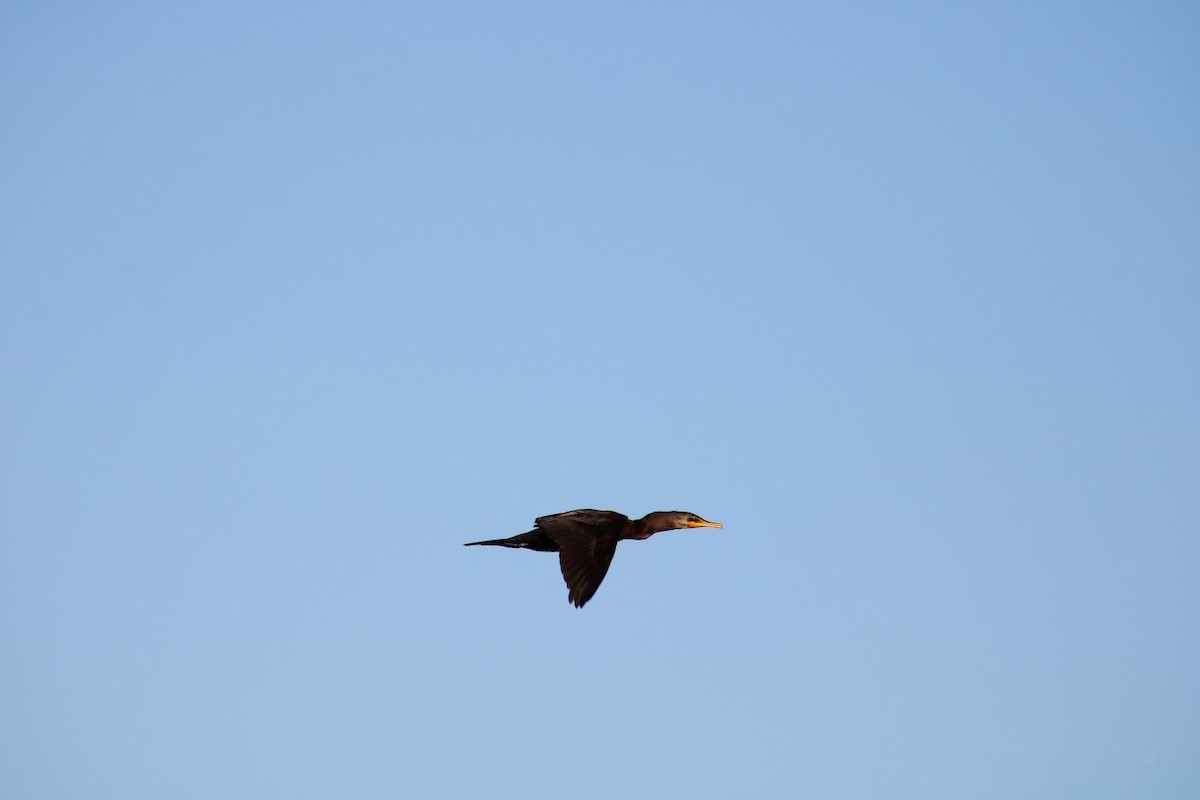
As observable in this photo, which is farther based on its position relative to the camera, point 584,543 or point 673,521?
point 673,521

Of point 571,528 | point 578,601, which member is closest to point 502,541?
point 571,528

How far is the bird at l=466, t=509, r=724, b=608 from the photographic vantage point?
3166 centimetres

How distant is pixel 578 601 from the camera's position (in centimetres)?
3100

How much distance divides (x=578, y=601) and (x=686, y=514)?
227 inches

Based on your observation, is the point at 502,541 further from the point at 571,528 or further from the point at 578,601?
the point at 578,601

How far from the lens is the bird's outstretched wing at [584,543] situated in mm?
31453

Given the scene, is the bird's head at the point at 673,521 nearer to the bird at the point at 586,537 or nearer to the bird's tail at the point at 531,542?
the bird at the point at 586,537

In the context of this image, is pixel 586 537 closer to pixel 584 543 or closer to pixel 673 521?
pixel 584 543

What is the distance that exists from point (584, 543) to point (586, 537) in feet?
0.88

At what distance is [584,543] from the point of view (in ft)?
108

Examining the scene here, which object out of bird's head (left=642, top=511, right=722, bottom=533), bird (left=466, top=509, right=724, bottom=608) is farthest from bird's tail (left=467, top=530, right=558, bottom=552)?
bird's head (left=642, top=511, right=722, bottom=533)

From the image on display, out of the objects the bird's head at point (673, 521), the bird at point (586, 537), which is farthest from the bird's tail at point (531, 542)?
the bird's head at point (673, 521)

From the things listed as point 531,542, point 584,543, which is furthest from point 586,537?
point 531,542

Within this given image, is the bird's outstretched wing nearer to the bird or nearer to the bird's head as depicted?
the bird
